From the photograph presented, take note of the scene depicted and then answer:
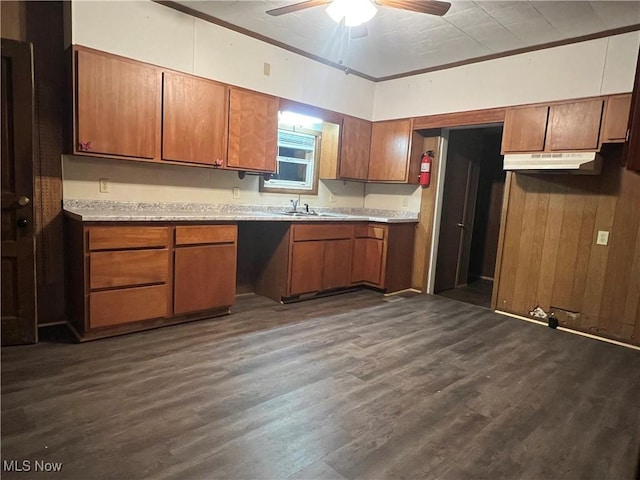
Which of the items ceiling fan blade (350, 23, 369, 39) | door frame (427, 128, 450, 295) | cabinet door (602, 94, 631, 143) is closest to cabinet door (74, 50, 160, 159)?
ceiling fan blade (350, 23, 369, 39)

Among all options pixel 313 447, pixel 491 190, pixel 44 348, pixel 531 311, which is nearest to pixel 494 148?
pixel 491 190

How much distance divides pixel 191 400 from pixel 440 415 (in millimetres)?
1385

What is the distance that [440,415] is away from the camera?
84.0 inches

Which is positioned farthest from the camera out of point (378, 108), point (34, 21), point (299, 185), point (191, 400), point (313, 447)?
point (378, 108)

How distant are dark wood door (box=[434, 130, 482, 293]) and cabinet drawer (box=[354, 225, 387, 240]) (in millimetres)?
899

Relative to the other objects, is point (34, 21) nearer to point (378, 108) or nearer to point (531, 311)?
point (378, 108)

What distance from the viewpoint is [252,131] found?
382cm

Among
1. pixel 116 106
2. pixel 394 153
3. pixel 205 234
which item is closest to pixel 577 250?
pixel 394 153

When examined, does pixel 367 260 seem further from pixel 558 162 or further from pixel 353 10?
pixel 353 10

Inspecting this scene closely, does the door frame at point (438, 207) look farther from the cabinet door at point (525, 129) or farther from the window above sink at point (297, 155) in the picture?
the window above sink at point (297, 155)

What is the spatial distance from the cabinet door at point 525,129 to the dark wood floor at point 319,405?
6.11 feet

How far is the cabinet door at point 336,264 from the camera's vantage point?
172 inches

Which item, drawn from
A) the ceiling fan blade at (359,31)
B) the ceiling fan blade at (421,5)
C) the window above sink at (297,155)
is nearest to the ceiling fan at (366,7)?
the ceiling fan blade at (421,5)

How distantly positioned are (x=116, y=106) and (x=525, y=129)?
371 cm
